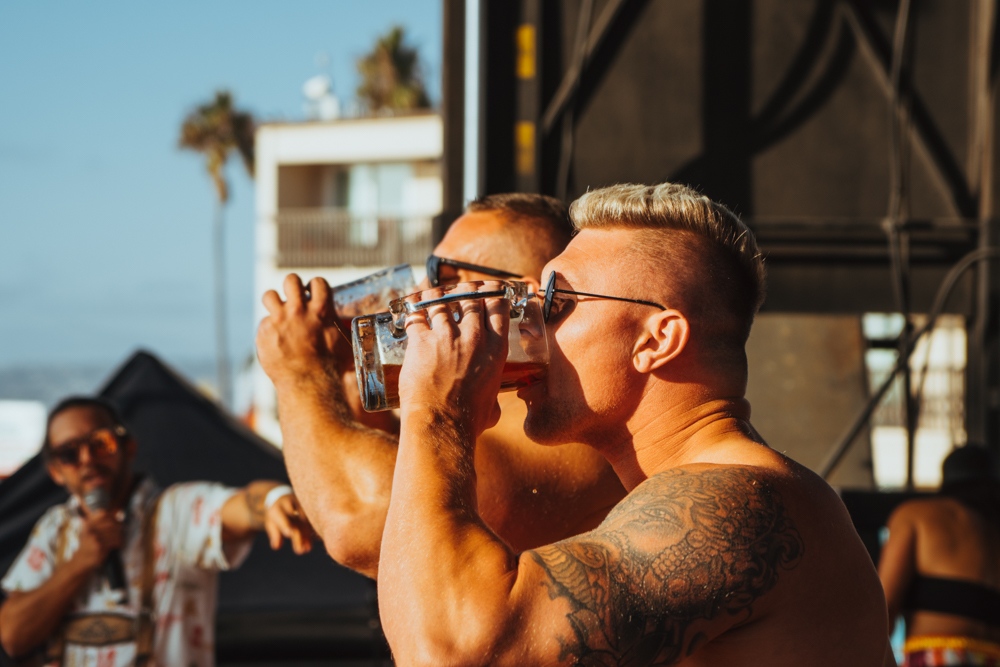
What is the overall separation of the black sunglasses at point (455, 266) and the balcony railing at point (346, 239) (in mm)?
26197

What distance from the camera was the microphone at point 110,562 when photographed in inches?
171

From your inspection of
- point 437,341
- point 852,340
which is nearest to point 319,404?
point 437,341

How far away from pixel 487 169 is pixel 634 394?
8.82ft

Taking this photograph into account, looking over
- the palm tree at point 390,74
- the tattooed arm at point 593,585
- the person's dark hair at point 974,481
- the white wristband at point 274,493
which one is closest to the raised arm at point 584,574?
the tattooed arm at point 593,585

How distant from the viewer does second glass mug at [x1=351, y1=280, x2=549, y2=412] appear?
1.88m

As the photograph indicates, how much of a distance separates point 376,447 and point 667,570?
1.04 metres

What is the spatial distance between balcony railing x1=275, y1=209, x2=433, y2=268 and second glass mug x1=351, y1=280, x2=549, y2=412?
26897 millimetres

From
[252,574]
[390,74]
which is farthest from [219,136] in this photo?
[252,574]

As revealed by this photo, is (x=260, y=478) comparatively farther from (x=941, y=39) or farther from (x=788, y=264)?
(x=941, y=39)

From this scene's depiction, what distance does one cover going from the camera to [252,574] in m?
5.89

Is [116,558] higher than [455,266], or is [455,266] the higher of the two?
[455,266]

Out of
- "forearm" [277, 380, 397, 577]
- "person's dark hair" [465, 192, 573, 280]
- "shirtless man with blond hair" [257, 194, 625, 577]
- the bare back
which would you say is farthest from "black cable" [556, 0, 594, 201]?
"forearm" [277, 380, 397, 577]

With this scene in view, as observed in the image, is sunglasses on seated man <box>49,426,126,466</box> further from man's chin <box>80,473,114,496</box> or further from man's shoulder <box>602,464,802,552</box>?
man's shoulder <box>602,464,802,552</box>

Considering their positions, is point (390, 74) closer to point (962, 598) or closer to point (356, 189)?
point (356, 189)
